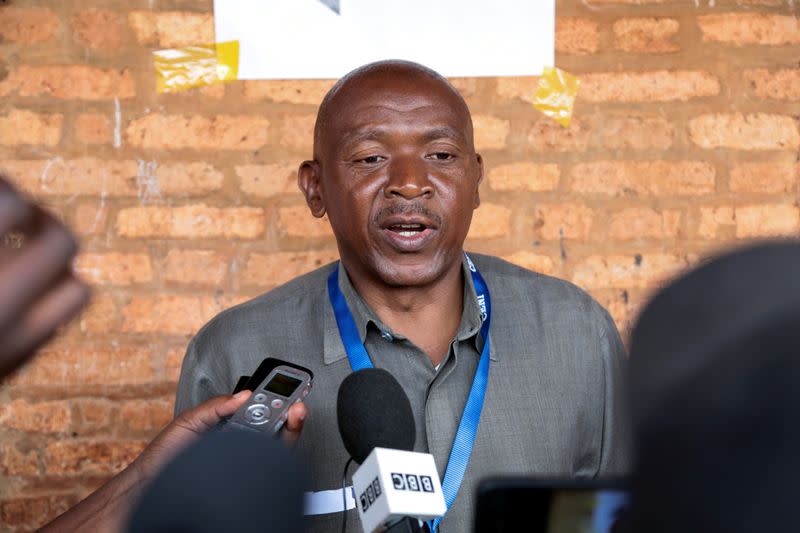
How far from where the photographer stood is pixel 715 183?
3.03m

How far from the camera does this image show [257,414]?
4.48 ft

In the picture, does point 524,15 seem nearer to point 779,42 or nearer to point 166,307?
point 779,42

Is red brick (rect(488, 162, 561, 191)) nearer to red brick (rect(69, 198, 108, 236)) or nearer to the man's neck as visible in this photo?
the man's neck

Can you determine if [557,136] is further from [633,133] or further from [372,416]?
[372,416]

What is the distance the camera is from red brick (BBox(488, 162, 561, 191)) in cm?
299

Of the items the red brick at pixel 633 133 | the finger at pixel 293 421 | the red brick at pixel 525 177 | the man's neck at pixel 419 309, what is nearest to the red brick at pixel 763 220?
the red brick at pixel 633 133

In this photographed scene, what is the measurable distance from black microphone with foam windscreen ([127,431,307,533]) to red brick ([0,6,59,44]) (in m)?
2.59

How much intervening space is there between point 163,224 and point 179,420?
158 cm

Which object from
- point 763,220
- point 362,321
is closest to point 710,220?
point 763,220

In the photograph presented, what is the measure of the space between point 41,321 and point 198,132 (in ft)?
7.57

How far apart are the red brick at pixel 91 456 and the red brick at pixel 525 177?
1319 mm

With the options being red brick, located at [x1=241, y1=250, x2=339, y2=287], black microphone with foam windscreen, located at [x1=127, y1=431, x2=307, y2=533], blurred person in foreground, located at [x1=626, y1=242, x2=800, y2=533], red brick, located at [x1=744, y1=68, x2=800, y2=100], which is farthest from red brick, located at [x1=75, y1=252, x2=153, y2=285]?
blurred person in foreground, located at [x1=626, y1=242, x2=800, y2=533]

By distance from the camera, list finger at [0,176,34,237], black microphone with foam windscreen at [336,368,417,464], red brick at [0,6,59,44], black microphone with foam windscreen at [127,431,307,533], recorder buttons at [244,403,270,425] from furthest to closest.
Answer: red brick at [0,6,59,44]
recorder buttons at [244,403,270,425]
black microphone with foam windscreen at [336,368,417,464]
finger at [0,176,34,237]
black microphone with foam windscreen at [127,431,307,533]

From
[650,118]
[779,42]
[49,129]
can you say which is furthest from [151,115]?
[779,42]
